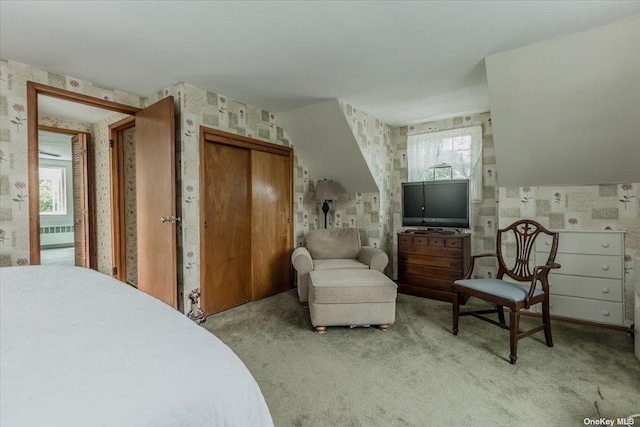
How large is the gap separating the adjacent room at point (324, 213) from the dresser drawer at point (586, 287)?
1 centimetres

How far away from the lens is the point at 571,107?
229cm

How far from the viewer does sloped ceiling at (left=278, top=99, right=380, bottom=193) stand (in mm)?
3318

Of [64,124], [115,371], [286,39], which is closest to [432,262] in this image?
[286,39]

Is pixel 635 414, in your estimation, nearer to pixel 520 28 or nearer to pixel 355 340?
pixel 355 340

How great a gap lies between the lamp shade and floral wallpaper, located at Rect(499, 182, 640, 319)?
1.86 m

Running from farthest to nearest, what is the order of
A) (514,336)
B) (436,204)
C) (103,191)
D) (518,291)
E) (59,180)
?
(59,180)
(103,191)
(436,204)
(518,291)
(514,336)

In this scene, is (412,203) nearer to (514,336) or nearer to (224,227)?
(514,336)

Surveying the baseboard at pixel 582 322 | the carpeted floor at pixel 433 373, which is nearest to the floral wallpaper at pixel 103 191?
the carpeted floor at pixel 433 373

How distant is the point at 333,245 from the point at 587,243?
2432mm

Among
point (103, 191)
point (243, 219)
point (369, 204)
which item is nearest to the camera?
point (243, 219)

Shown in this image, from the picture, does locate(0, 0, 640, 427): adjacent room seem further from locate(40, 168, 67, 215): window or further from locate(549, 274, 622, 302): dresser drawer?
locate(40, 168, 67, 215): window

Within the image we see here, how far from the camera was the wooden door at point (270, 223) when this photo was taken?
341 cm

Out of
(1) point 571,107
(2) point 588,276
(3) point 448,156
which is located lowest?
(2) point 588,276

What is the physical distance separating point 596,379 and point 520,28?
2222 millimetres
